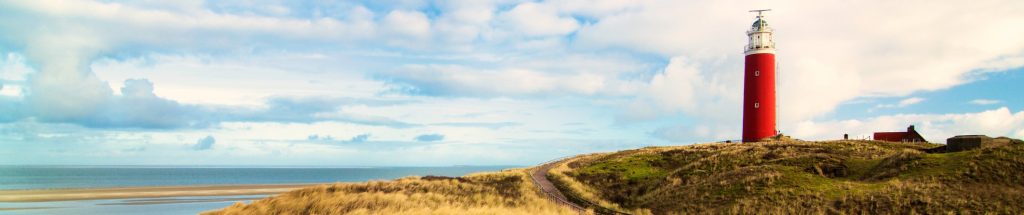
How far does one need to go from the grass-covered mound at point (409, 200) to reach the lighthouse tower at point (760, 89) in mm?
28093

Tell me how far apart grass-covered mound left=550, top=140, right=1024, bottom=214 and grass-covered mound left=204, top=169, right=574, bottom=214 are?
4.43 metres

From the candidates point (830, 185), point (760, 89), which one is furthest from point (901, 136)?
point (830, 185)

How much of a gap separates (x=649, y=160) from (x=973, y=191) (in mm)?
25251

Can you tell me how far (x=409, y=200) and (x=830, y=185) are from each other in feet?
66.5

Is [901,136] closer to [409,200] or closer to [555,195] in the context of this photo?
[555,195]

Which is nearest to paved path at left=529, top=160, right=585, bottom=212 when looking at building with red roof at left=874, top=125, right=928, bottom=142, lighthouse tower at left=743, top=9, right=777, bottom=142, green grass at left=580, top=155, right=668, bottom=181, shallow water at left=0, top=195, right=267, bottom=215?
green grass at left=580, top=155, right=668, bottom=181

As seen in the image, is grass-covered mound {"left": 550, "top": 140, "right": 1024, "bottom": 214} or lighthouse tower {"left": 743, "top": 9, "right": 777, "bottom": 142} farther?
lighthouse tower {"left": 743, "top": 9, "right": 777, "bottom": 142}

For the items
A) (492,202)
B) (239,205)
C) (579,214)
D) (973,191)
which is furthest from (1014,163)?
(239,205)

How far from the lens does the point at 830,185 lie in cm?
2741

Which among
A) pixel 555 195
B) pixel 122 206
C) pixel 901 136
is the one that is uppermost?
pixel 901 136

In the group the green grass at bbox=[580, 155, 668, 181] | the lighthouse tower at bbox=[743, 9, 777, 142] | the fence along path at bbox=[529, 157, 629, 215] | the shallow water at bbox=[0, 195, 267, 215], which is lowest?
the shallow water at bbox=[0, 195, 267, 215]

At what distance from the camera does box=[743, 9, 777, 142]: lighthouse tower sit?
5566cm

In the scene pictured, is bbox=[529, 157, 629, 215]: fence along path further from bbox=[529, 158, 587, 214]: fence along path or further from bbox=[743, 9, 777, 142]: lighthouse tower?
bbox=[743, 9, 777, 142]: lighthouse tower

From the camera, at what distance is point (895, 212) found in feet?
73.4
